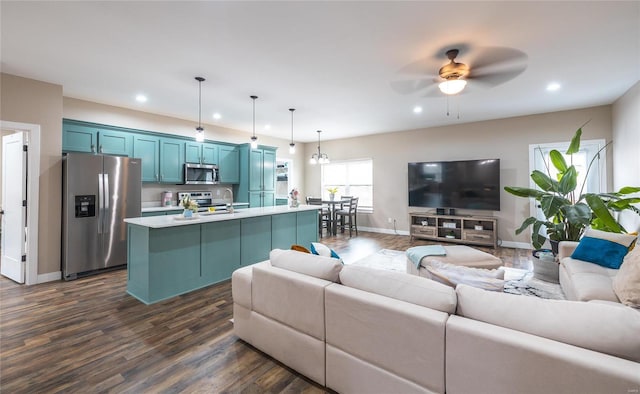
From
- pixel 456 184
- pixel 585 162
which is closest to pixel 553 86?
pixel 585 162

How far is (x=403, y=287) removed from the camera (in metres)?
1.56

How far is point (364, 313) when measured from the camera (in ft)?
5.07

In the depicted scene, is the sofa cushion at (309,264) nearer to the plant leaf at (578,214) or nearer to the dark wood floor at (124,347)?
the dark wood floor at (124,347)

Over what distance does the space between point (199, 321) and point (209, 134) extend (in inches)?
182

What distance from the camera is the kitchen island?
9.91 feet

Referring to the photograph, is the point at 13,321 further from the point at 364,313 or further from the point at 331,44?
the point at 331,44

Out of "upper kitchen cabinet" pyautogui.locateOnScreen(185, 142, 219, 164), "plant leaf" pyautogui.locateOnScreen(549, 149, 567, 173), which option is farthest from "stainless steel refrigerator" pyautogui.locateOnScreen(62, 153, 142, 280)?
"plant leaf" pyautogui.locateOnScreen(549, 149, 567, 173)

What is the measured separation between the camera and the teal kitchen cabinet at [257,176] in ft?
21.1

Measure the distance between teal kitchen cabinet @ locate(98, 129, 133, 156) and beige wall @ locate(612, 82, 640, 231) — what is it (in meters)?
7.63

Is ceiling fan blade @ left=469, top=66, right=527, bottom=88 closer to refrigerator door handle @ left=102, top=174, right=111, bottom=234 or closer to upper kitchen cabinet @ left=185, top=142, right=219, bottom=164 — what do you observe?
upper kitchen cabinet @ left=185, top=142, right=219, bottom=164

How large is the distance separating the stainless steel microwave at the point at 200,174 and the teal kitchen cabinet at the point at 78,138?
59.0 inches

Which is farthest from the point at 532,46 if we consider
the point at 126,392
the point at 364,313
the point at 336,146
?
the point at 336,146

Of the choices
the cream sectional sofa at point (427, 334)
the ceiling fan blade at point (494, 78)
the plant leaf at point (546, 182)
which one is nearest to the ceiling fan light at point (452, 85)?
the ceiling fan blade at point (494, 78)

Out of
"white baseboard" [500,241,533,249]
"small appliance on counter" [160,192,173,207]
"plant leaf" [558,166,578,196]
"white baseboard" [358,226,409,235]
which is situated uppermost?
"plant leaf" [558,166,578,196]
